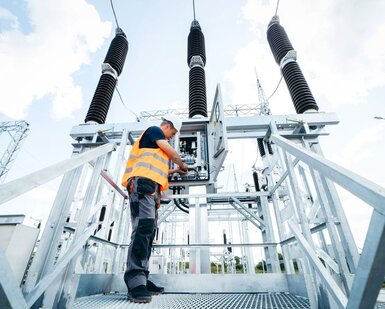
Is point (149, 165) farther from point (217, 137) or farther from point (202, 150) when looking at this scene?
point (202, 150)

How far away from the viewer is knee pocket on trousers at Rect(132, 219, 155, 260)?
2105mm

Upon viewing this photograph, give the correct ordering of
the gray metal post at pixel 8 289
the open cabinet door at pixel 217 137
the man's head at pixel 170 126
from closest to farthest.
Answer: the gray metal post at pixel 8 289 < the man's head at pixel 170 126 < the open cabinet door at pixel 217 137

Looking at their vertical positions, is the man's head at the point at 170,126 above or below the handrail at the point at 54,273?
above

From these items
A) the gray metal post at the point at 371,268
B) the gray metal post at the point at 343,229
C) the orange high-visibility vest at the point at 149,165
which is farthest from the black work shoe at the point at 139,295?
the gray metal post at the point at 343,229

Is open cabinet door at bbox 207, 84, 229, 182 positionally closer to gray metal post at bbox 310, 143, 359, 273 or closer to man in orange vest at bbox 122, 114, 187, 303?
man in orange vest at bbox 122, 114, 187, 303

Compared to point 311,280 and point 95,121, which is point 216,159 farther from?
point 95,121

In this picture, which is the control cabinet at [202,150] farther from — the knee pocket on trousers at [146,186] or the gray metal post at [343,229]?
the gray metal post at [343,229]

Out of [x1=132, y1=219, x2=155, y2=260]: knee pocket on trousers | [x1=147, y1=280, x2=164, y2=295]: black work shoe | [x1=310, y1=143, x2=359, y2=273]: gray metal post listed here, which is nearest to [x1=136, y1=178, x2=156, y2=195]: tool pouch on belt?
[x1=132, y1=219, x2=155, y2=260]: knee pocket on trousers

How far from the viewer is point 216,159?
138 inches

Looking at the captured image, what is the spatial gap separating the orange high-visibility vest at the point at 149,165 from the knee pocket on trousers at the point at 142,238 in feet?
1.48

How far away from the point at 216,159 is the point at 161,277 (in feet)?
6.37

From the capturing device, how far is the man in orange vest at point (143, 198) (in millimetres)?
2051

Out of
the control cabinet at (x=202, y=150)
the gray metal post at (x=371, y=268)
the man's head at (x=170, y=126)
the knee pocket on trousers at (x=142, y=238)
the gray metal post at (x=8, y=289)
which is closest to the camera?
the gray metal post at (x=371, y=268)

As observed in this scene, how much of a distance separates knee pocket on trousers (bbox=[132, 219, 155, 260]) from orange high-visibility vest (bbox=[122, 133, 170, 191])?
17.7 inches
